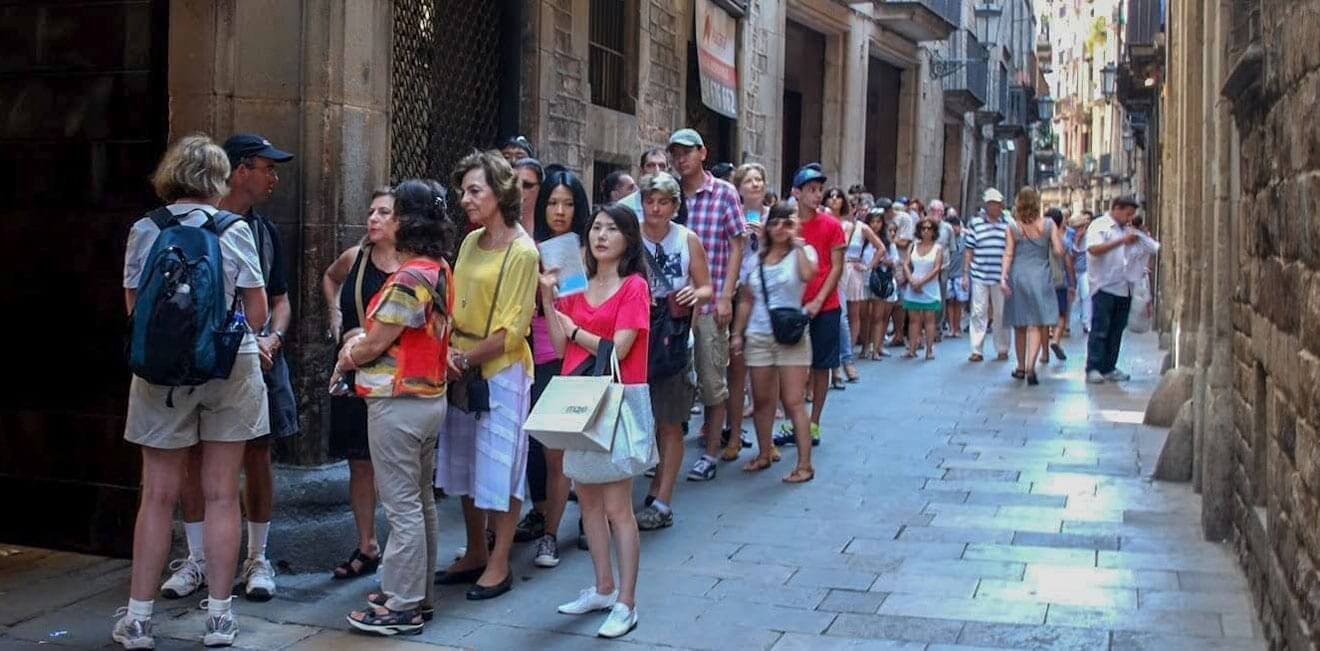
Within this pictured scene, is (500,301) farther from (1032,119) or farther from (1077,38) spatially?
(1077,38)

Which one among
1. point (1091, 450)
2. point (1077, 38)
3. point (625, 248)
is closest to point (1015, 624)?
point (625, 248)

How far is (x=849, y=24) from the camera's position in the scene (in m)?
22.3

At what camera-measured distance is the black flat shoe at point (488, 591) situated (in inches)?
239

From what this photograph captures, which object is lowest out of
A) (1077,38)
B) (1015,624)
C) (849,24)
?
(1015,624)

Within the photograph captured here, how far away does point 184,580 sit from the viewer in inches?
240

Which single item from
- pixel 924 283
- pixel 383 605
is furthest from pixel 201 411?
pixel 924 283

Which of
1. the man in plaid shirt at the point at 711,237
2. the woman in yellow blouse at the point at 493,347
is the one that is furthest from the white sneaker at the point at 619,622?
the man in plaid shirt at the point at 711,237

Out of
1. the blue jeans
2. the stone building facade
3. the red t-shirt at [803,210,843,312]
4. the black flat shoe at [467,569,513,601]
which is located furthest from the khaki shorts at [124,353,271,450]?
the blue jeans

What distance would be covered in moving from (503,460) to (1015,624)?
2.06 metres

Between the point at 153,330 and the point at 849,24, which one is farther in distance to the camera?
the point at 849,24

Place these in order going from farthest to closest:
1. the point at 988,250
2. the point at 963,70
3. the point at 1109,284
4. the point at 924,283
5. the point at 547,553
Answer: the point at 963,70
the point at 924,283
the point at 988,250
the point at 1109,284
the point at 547,553

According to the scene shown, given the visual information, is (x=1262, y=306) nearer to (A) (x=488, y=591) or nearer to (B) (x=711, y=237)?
(A) (x=488, y=591)

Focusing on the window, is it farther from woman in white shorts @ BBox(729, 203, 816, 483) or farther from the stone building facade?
the stone building facade

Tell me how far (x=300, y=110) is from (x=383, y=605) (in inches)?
97.6
